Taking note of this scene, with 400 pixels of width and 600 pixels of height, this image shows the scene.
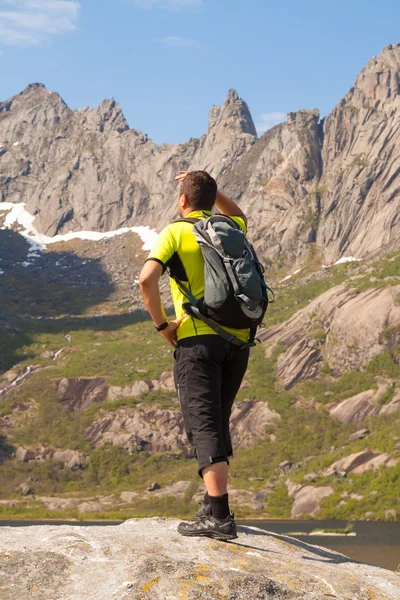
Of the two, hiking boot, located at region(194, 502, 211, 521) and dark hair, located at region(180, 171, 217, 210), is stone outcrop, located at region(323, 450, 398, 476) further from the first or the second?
dark hair, located at region(180, 171, 217, 210)

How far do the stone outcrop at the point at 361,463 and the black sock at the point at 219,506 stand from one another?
113m

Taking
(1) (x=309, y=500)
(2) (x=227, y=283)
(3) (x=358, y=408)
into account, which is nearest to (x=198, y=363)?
(2) (x=227, y=283)

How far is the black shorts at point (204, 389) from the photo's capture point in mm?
10039

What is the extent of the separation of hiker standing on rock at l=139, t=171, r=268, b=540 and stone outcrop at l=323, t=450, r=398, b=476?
113077mm

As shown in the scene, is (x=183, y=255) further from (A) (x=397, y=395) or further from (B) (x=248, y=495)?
(A) (x=397, y=395)

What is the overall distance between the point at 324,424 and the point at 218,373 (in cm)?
14473

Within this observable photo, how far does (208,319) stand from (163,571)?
9.97ft

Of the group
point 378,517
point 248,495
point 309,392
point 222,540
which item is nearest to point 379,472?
point 378,517

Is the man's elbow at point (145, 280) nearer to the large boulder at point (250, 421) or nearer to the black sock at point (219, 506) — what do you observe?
the black sock at point (219, 506)

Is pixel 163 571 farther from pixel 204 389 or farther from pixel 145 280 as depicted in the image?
pixel 145 280

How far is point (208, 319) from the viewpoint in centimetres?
999

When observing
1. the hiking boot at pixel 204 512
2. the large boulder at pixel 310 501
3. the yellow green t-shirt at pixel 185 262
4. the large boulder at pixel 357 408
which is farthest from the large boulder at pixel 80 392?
the yellow green t-shirt at pixel 185 262

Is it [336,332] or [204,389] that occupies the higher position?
[204,389]

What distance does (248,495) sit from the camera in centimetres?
13025
